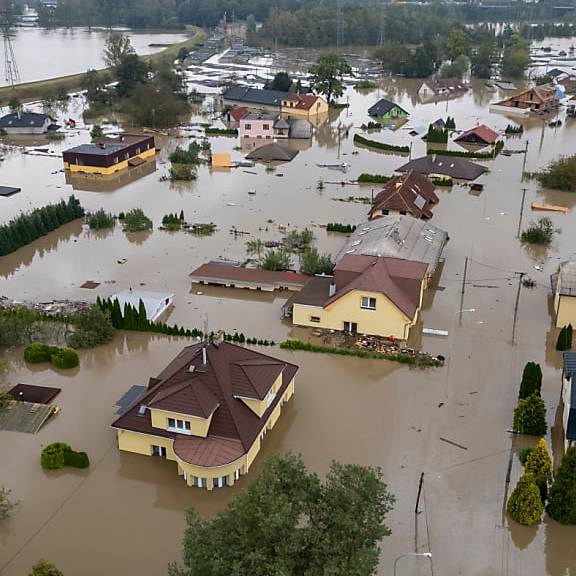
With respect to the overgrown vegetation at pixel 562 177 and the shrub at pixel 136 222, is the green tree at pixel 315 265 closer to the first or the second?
the shrub at pixel 136 222

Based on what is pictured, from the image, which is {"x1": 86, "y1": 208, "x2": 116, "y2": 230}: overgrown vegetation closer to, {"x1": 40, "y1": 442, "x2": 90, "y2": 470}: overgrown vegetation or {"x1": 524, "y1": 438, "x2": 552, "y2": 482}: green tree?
{"x1": 40, "y1": 442, "x2": 90, "y2": 470}: overgrown vegetation

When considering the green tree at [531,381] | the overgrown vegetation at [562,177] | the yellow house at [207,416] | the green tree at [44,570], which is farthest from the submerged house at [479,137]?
the green tree at [44,570]

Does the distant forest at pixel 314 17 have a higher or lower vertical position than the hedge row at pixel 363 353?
higher

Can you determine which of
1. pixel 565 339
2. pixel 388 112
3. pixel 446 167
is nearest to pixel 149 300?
pixel 565 339

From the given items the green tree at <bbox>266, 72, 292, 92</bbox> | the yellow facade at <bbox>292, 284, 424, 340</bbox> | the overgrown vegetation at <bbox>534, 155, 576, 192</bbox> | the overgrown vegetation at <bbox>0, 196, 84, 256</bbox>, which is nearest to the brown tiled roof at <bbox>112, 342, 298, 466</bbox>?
the yellow facade at <bbox>292, 284, 424, 340</bbox>

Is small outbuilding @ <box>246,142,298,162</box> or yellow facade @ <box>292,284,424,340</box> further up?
yellow facade @ <box>292,284,424,340</box>

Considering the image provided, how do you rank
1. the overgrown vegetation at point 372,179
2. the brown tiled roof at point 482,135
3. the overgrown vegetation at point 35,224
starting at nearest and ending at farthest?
the overgrown vegetation at point 35,224 → the overgrown vegetation at point 372,179 → the brown tiled roof at point 482,135
